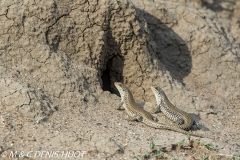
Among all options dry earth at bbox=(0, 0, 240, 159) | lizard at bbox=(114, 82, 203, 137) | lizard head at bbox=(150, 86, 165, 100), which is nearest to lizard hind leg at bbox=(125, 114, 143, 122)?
lizard at bbox=(114, 82, 203, 137)

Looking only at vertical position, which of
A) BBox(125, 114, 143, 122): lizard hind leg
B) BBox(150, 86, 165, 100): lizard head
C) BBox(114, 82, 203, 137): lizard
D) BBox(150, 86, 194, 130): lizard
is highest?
BBox(150, 86, 165, 100): lizard head

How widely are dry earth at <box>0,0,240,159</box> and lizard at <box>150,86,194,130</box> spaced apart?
0.54 feet

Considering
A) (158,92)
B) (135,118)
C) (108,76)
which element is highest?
(158,92)

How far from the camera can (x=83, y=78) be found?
7.83 meters

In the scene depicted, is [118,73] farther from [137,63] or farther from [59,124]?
[59,124]

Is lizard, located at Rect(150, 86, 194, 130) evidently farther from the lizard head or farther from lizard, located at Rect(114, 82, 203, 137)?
lizard, located at Rect(114, 82, 203, 137)

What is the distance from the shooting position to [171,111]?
791cm

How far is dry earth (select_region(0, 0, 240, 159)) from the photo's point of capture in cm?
654

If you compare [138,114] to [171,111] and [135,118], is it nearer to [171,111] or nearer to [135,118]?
[135,118]

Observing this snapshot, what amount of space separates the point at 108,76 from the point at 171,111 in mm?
1684

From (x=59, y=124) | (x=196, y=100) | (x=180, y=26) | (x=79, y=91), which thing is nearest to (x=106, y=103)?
(x=79, y=91)

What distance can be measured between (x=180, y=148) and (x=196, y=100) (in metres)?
1.92

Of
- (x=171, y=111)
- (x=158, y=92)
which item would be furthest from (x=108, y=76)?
(x=171, y=111)

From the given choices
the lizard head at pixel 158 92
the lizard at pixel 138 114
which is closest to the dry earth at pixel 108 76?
the lizard at pixel 138 114
